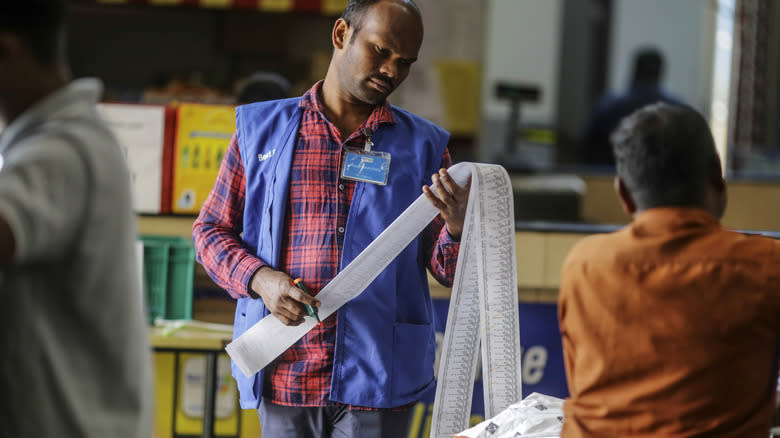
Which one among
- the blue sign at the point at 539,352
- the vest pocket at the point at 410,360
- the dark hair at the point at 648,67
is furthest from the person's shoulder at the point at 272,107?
the dark hair at the point at 648,67

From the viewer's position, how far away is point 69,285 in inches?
41.5

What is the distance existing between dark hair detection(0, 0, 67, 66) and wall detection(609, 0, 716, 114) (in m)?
8.82

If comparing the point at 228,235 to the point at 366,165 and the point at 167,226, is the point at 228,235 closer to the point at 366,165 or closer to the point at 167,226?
the point at 366,165

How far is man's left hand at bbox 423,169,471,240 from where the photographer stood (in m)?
1.70

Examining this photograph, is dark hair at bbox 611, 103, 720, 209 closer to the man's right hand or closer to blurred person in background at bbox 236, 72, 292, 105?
the man's right hand

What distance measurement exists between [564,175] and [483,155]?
1.74 m

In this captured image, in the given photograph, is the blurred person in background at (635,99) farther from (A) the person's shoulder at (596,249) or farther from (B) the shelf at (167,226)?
(A) the person's shoulder at (596,249)

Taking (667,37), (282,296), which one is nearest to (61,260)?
(282,296)

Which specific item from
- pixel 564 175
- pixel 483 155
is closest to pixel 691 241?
pixel 564 175

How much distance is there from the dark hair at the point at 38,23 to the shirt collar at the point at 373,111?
81cm

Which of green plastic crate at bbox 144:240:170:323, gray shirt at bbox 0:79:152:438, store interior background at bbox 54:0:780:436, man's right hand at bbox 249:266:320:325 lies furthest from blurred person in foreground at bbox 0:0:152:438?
store interior background at bbox 54:0:780:436

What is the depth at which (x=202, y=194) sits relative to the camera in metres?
3.32

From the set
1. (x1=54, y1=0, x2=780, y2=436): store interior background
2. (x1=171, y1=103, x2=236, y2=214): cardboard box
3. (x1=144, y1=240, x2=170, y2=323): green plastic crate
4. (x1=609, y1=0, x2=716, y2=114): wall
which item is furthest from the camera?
(x1=609, y1=0, x2=716, y2=114): wall

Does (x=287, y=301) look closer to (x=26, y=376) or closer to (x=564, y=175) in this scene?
(x=26, y=376)
